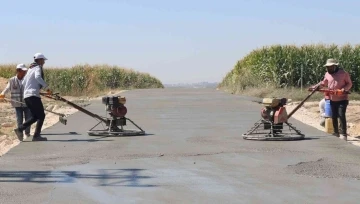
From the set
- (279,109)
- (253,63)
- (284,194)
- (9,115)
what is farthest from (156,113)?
(253,63)

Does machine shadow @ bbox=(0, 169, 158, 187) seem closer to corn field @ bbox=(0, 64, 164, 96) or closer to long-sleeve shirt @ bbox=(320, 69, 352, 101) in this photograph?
long-sleeve shirt @ bbox=(320, 69, 352, 101)

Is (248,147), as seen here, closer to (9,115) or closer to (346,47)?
(9,115)

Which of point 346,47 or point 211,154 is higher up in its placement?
point 346,47

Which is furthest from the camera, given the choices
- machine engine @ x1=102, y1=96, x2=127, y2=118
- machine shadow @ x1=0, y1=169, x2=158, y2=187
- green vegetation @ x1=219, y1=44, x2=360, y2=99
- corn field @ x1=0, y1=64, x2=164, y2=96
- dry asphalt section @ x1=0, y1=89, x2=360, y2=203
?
corn field @ x1=0, y1=64, x2=164, y2=96

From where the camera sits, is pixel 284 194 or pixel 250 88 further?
pixel 250 88

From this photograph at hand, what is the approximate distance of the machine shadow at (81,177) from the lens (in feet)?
30.6

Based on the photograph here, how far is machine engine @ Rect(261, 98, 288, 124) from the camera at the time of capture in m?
14.2

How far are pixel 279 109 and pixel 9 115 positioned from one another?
14.8 meters

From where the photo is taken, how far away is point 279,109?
14.3 metres

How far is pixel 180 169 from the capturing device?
34.5ft

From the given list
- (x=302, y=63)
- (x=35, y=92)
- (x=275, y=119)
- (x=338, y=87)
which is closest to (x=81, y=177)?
(x=35, y=92)

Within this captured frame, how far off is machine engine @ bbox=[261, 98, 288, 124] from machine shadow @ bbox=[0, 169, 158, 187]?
461 centimetres

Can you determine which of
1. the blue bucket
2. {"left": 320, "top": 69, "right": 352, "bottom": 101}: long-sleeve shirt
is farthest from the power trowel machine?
the blue bucket

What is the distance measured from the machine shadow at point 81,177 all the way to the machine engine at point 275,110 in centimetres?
461
